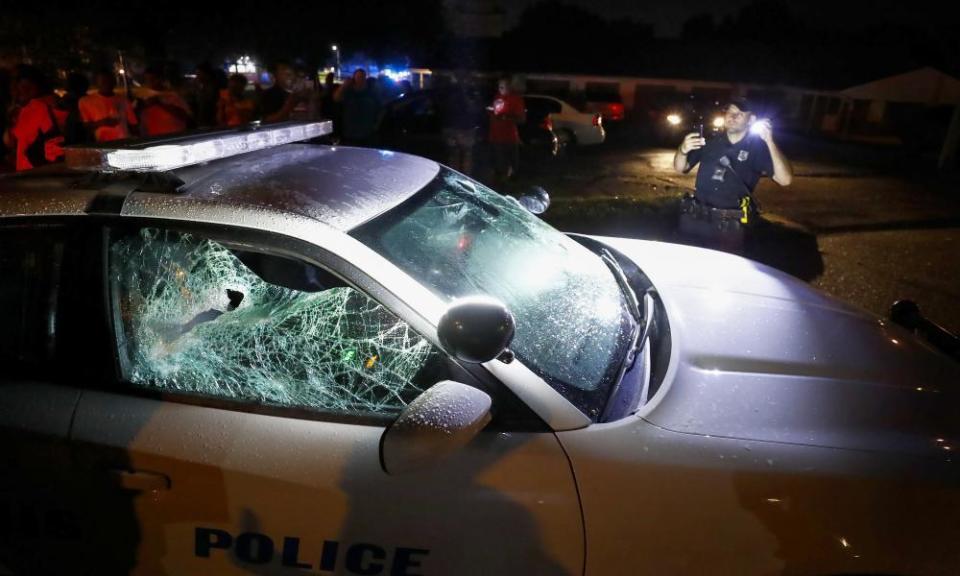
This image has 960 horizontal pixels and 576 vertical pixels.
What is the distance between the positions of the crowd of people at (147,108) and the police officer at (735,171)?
9.77 feet

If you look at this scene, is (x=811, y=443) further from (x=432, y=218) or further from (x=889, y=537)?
(x=432, y=218)

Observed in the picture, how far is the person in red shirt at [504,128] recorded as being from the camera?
8.41m

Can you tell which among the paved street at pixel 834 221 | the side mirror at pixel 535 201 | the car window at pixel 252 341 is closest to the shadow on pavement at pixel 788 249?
the paved street at pixel 834 221

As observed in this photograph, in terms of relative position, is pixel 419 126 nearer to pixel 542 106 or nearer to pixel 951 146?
pixel 542 106

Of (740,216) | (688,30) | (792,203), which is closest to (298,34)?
(792,203)

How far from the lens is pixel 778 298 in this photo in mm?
2443

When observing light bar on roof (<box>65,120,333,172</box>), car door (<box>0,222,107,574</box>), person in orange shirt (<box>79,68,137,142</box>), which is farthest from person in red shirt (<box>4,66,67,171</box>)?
car door (<box>0,222,107,574</box>)

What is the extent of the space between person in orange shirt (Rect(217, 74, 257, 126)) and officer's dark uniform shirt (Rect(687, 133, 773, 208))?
5140mm

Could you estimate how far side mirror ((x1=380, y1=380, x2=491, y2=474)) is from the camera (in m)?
1.39

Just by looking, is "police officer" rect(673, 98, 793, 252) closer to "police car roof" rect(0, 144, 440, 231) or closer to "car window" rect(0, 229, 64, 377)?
"police car roof" rect(0, 144, 440, 231)

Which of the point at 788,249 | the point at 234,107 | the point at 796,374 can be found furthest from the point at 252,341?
the point at 234,107

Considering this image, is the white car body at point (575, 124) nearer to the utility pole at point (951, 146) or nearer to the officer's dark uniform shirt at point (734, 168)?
the utility pole at point (951, 146)

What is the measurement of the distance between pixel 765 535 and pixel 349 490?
100 centimetres

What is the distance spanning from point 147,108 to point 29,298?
4575mm
